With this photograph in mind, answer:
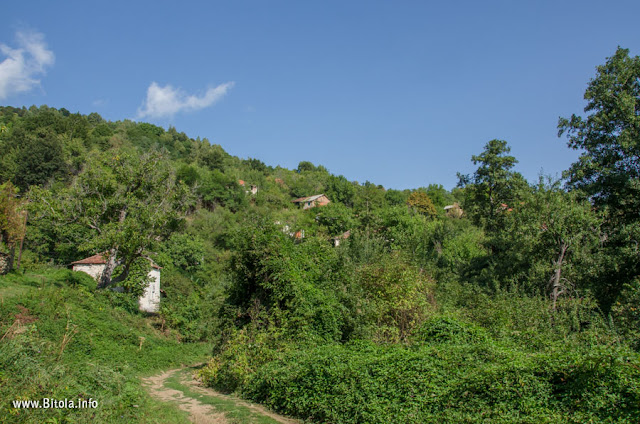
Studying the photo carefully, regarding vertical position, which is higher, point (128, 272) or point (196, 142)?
point (196, 142)

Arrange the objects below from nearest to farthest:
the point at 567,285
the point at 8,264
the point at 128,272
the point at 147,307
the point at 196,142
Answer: the point at 567,285
the point at 8,264
the point at 128,272
the point at 147,307
the point at 196,142

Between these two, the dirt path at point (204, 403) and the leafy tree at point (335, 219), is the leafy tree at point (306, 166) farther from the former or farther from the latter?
the dirt path at point (204, 403)

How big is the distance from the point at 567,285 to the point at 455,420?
15.2m

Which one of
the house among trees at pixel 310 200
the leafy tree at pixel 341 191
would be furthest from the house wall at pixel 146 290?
the leafy tree at pixel 341 191

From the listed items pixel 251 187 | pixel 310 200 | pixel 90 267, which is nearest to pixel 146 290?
pixel 90 267

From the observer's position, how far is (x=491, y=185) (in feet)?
89.3

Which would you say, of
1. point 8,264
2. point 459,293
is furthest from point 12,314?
point 459,293

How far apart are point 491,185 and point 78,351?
81.6ft

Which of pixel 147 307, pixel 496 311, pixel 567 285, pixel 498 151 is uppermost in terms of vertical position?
pixel 498 151

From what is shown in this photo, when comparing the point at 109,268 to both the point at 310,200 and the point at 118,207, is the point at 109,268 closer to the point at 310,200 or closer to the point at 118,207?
the point at 118,207

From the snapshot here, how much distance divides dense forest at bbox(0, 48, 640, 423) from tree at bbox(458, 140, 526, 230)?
0.31 ft

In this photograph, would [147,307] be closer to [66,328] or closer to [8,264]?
[8,264]

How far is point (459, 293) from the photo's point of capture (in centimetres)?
2056

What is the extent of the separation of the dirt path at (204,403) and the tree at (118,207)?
11.1 meters
